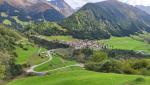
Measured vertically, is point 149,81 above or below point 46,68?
above

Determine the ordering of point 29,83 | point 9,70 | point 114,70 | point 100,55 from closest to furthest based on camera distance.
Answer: point 29,83
point 114,70
point 9,70
point 100,55

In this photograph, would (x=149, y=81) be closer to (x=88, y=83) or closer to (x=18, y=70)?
(x=88, y=83)

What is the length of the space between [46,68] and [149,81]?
9200 centimetres

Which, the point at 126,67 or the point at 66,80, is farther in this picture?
the point at 126,67

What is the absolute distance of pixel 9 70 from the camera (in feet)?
405

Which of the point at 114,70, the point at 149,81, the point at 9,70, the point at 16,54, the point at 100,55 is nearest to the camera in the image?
the point at 149,81

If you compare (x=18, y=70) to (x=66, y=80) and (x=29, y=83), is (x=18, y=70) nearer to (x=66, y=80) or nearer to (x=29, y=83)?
(x=29, y=83)

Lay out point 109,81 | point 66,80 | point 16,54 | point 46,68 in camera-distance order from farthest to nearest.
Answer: point 16,54
point 46,68
point 66,80
point 109,81

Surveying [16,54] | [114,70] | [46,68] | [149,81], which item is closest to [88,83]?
[149,81]

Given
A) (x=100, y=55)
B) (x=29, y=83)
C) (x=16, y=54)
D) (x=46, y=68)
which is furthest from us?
(x=16, y=54)

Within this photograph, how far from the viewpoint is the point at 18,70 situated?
130 metres

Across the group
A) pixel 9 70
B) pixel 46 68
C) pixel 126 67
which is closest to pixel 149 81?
→ pixel 126 67

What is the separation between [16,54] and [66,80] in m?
107

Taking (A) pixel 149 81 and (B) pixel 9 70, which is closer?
(A) pixel 149 81
